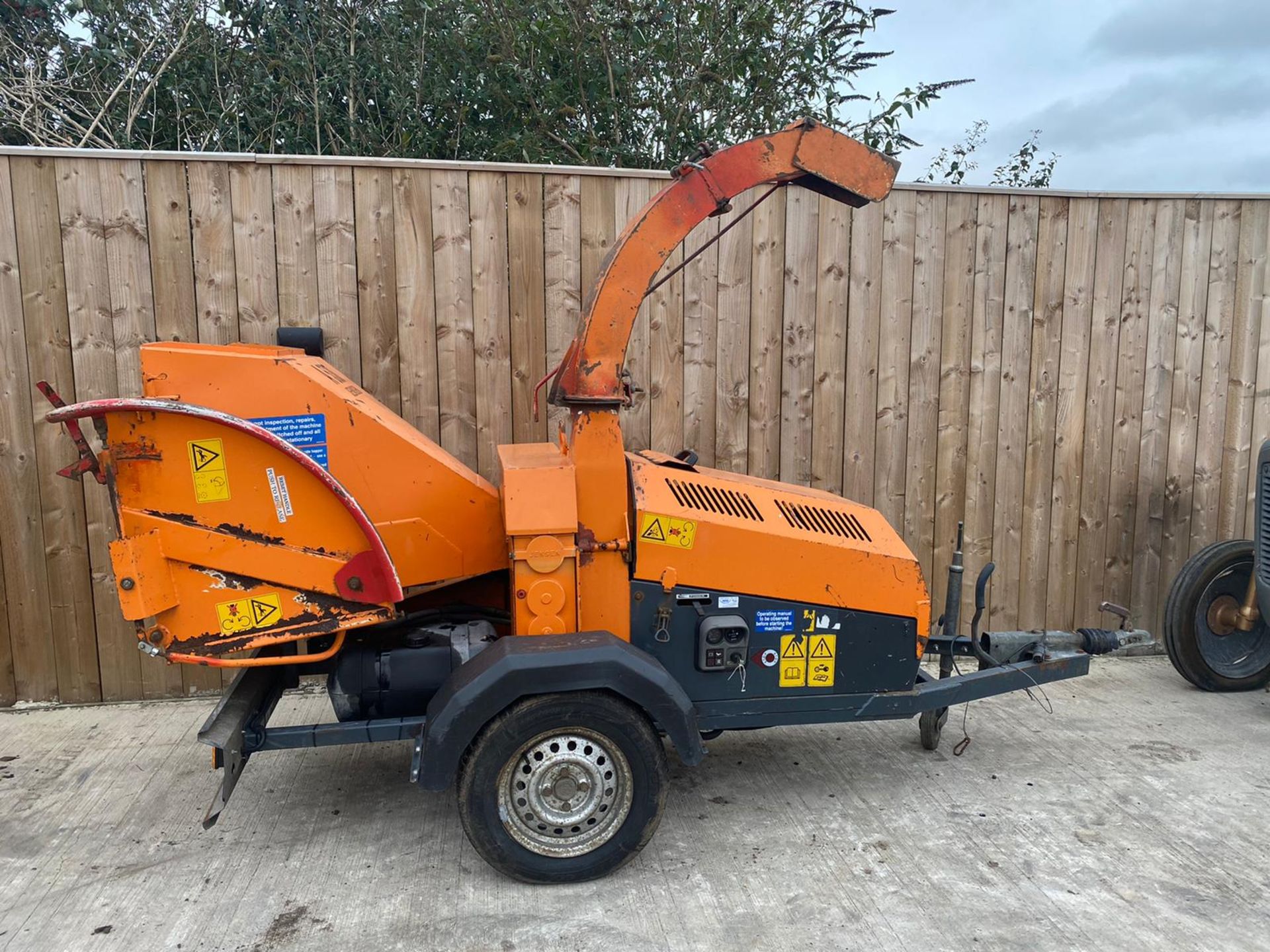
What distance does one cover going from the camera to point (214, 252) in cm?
435

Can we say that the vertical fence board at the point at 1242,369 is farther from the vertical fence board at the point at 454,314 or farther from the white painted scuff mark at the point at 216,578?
the white painted scuff mark at the point at 216,578

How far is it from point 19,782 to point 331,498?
2.20 metres

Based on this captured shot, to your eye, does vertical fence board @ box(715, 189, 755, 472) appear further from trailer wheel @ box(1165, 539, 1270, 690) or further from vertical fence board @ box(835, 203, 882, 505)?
trailer wheel @ box(1165, 539, 1270, 690)

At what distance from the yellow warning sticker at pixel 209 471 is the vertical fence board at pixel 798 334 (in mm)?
3115

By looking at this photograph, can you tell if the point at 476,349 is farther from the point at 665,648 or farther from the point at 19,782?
the point at 19,782

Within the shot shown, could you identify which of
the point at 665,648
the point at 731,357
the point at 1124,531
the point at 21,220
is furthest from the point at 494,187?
the point at 1124,531

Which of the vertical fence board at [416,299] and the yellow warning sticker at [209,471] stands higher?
the vertical fence board at [416,299]

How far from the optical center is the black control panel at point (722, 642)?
3.21 m

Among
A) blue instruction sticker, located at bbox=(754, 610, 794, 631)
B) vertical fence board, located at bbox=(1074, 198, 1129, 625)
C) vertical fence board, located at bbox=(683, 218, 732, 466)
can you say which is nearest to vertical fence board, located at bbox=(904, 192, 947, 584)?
vertical fence board, located at bbox=(1074, 198, 1129, 625)

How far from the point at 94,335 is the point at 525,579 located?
283 centimetres

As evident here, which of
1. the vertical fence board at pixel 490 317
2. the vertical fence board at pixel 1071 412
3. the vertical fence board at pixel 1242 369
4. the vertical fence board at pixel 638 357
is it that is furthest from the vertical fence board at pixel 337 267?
the vertical fence board at pixel 1242 369

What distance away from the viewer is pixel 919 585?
3471 mm

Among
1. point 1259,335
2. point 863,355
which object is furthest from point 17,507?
point 1259,335

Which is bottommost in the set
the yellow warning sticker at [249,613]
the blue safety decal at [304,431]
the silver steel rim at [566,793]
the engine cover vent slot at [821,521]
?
the silver steel rim at [566,793]
